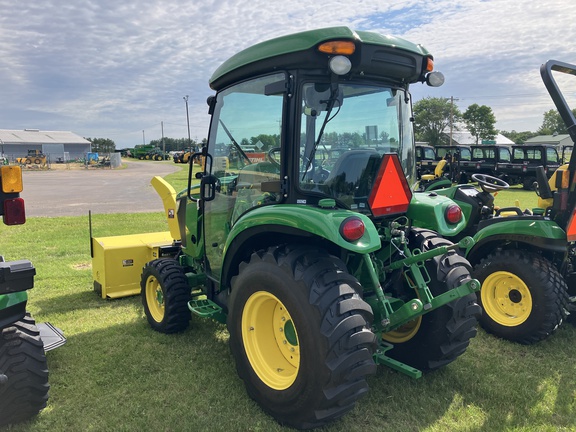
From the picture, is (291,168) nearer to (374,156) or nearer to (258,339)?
(374,156)

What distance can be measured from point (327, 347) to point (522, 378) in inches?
77.3

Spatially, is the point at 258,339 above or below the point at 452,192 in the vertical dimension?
below

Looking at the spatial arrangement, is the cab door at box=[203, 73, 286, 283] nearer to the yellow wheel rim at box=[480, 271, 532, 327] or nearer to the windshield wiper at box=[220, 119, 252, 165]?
the windshield wiper at box=[220, 119, 252, 165]

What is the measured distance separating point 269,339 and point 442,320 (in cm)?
123

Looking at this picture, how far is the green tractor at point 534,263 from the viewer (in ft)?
12.6

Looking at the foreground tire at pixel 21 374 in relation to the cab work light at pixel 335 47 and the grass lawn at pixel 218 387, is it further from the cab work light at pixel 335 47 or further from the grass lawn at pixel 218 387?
the cab work light at pixel 335 47

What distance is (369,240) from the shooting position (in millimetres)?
2508

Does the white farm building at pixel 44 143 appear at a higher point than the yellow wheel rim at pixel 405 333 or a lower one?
higher

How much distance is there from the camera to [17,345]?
8.77 feet

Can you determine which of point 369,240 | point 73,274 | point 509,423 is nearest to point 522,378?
point 509,423

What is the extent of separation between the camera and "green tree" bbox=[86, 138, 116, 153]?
86125mm

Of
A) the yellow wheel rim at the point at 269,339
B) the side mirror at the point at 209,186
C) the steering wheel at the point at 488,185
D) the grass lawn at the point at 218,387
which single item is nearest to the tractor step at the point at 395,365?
the grass lawn at the point at 218,387

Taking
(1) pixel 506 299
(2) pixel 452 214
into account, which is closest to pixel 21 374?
(2) pixel 452 214

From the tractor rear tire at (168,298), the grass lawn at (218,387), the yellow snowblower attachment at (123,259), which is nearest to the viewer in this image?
the grass lawn at (218,387)
